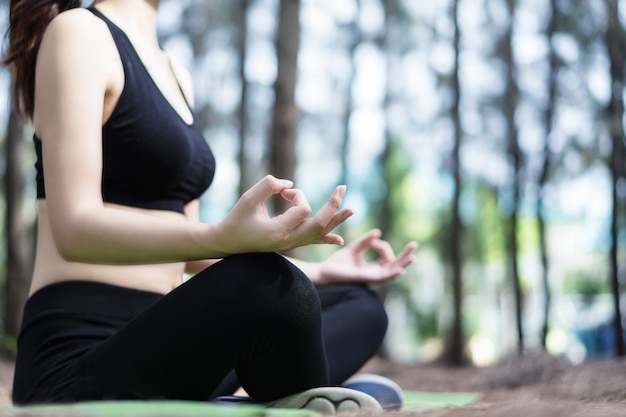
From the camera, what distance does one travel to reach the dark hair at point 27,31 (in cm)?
167

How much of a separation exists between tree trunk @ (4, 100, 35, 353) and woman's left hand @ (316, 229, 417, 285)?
5410 millimetres

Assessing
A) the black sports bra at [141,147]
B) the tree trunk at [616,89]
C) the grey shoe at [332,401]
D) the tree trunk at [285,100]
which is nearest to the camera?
the grey shoe at [332,401]

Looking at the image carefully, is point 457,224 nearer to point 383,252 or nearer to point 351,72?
point 351,72

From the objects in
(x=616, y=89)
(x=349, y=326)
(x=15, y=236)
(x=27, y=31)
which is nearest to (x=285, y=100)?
(x=15, y=236)

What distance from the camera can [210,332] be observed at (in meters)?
1.33

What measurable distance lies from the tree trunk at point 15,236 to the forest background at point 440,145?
0.7 inches

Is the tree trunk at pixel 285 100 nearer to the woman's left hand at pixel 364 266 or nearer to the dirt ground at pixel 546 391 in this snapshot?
the dirt ground at pixel 546 391

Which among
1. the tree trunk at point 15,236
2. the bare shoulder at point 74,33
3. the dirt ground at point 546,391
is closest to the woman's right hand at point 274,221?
the dirt ground at point 546,391

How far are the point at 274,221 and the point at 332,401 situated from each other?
411 mm

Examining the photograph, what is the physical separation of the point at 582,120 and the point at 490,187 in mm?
3635

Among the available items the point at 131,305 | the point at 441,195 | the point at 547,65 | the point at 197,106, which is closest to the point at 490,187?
the point at 441,195

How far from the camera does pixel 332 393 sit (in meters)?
1.44

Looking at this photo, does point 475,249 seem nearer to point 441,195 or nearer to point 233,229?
point 441,195

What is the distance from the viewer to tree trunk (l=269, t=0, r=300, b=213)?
17.7 ft
